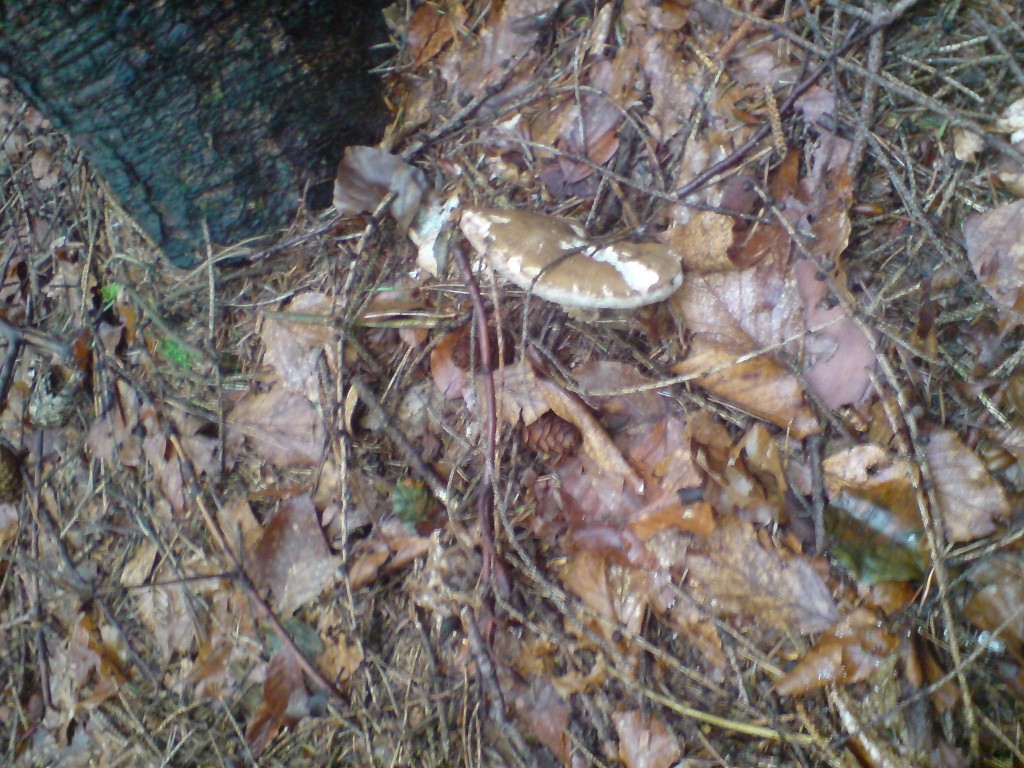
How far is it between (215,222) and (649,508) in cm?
177

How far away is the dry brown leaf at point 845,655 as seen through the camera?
1.63m

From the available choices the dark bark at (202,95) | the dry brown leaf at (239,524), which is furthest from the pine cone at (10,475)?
the dark bark at (202,95)

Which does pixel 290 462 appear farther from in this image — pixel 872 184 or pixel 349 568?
pixel 872 184

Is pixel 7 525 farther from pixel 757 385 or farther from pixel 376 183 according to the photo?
pixel 757 385

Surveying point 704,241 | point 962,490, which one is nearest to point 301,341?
point 704,241

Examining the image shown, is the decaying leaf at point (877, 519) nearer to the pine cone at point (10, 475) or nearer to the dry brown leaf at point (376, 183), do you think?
the dry brown leaf at point (376, 183)

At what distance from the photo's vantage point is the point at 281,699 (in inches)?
83.0

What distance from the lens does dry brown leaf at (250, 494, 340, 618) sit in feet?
6.89

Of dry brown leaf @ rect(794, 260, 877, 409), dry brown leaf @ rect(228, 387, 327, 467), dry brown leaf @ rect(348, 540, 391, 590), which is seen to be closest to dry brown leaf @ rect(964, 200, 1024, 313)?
dry brown leaf @ rect(794, 260, 877, 409)

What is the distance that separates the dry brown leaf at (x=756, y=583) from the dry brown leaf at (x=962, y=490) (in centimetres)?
38

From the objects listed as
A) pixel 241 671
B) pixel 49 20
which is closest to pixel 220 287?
pixel 49 20

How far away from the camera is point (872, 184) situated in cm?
184

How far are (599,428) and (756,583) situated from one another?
609 mm

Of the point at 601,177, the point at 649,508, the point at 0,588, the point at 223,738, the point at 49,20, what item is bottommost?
the point at 223,738
